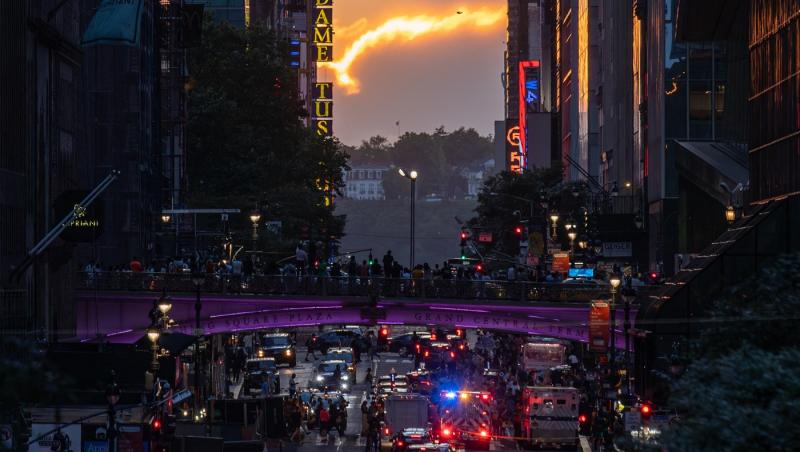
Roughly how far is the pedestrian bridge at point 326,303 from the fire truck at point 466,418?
5599 millimetres

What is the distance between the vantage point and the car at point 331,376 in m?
78.9

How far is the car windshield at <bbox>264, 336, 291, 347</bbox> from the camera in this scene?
317 feet

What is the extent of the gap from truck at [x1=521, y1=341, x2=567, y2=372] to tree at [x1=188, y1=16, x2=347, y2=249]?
24.9m

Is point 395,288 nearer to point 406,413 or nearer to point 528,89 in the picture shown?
point 406,413

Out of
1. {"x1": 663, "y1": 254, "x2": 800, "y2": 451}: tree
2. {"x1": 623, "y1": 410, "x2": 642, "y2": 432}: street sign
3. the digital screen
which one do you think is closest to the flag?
{"x1": 623, "y1": 410, "x2": 642, "y2": 432}: street sign

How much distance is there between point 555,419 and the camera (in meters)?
58.5

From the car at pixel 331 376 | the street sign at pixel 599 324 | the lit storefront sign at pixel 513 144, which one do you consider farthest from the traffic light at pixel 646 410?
the lit storefront sign at pixel 513 144

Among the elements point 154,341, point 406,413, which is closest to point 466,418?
point 406,413

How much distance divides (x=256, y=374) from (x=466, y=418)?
668 inches

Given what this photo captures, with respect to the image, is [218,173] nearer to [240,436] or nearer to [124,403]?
[240,436]

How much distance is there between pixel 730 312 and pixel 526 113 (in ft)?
431

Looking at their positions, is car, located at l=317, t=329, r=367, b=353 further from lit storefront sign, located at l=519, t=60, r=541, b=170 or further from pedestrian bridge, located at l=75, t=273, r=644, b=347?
lit storefront sign, located at l=519, t=60, r=541, b=170

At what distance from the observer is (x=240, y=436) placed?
51188 millimetres

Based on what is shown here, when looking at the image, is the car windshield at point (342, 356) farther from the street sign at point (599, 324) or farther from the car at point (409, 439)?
the car at point (409, 439)
